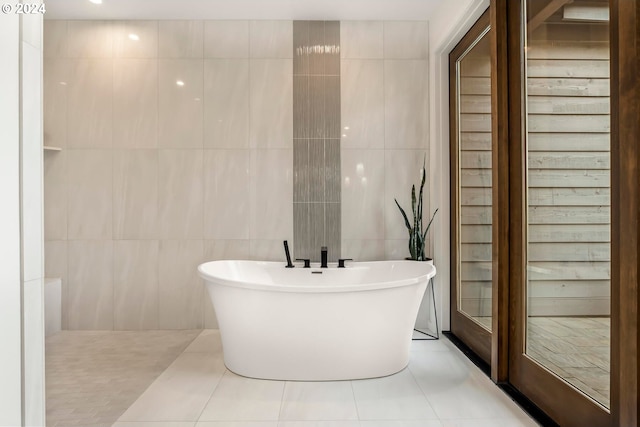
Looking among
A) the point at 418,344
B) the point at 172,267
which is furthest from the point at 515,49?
the point at 172,267

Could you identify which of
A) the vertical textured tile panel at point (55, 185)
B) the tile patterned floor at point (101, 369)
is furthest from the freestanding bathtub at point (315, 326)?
the vertical textured tile panel at point (55, 185)

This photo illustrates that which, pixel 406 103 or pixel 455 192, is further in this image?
pixel 406 103

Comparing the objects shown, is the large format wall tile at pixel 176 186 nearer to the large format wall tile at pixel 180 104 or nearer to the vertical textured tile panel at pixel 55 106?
the large format wall tile at pixel 180 104

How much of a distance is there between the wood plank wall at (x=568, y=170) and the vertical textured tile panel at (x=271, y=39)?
1.97 metres

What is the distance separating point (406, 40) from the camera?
3.56 meters

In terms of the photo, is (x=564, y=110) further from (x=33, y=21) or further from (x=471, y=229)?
(x=33, y=21)

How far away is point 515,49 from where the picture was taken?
2.29 meters

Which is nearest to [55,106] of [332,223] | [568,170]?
[332,223]

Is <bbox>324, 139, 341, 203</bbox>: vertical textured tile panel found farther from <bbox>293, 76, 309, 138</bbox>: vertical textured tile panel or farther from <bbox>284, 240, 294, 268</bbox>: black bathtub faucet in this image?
<bbox>284, 240, 294, 268</bbox>: black bathtub faucet

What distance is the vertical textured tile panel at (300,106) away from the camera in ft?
11.6

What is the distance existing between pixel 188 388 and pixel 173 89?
231 cm

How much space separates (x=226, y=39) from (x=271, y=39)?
1.19ft

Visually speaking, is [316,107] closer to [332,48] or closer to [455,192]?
[332,48]

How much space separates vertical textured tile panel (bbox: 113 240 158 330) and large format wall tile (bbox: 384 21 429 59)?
8.11 feet
